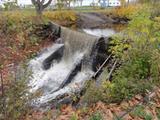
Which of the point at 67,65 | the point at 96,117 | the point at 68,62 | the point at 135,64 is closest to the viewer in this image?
the point at 96,117

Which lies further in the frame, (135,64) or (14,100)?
(135,64)

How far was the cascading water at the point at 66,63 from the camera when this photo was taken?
459 inches

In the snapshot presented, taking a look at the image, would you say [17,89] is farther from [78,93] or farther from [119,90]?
[78,93]

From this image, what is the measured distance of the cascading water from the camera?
11.6 metres

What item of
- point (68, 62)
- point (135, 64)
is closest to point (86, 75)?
point (68, 62)

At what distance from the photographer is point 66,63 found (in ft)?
46.4

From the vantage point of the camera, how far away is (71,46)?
15.0 meters

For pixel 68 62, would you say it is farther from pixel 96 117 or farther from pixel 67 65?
pixel 96 117

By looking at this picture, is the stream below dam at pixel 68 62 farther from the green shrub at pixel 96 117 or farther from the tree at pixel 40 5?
the tree at pixel 40 5

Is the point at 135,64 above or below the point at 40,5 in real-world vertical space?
above

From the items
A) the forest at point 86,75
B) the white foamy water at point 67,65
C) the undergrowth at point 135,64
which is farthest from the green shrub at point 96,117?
the white foamy water at point 67,65

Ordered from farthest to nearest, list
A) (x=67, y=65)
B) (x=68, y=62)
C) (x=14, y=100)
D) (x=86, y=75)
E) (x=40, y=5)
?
(x=40, y=5), (x=68, y=62), (x=67, y=65), (x=86, y=75), (x=14, y=100)

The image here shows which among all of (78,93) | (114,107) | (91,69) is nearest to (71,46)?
(91,69)

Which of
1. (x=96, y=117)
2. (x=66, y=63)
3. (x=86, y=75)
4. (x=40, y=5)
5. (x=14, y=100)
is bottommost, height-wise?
(x=66, y=63)
